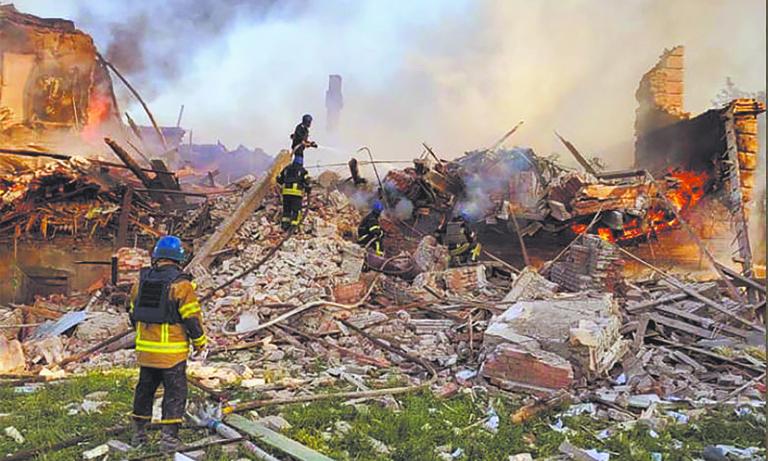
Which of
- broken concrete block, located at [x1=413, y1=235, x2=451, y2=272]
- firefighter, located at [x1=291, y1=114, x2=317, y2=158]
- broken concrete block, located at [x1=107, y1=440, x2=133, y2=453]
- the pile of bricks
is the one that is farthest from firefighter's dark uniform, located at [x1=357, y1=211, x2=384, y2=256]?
broken concrete block, located at [x1=107, y1=440, x2=133, y2=453]

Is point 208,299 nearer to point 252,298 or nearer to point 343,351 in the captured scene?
point 252,298

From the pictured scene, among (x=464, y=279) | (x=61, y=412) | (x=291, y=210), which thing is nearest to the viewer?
(x=61, y=412)

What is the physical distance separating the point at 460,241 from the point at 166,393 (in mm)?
8679

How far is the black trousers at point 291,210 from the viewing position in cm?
1030

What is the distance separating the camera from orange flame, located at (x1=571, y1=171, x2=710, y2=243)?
12.4m

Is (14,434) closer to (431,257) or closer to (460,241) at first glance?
(431,257)

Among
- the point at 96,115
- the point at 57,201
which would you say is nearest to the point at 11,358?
the point at 57,201

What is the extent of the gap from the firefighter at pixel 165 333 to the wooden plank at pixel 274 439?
450 millimetres

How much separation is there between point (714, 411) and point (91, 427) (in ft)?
17.4

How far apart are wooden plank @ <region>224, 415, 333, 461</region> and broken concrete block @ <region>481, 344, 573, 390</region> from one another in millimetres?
2544

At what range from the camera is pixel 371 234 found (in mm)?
11031

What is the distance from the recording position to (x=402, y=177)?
13.1 metres

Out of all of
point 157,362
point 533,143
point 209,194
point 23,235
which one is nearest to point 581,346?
point 157,362

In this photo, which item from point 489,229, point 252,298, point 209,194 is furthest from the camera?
point 489,229
